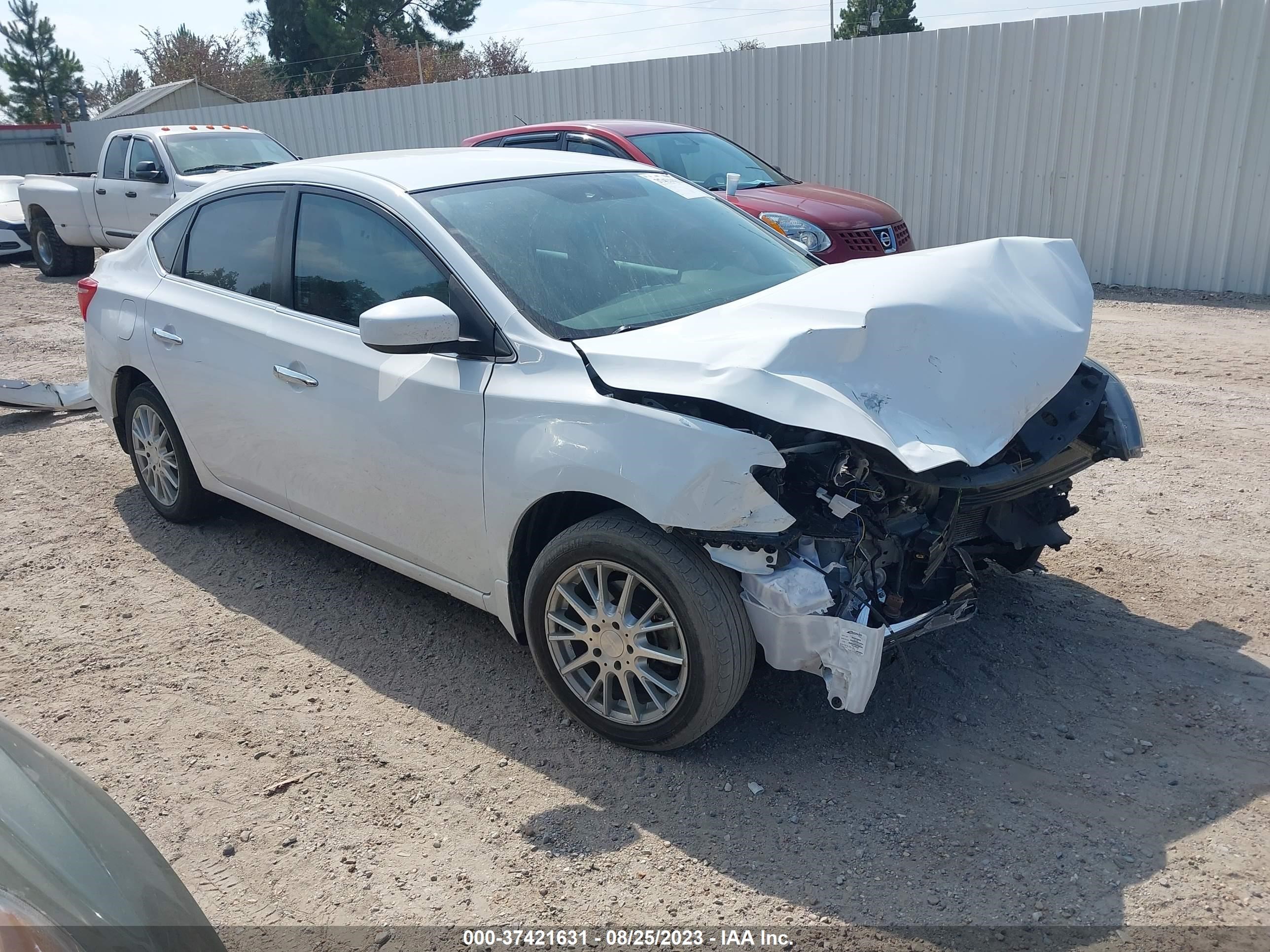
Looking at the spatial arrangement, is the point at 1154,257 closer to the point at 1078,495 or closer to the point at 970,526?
the point at 1078,495

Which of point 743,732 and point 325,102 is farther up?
point 325,102

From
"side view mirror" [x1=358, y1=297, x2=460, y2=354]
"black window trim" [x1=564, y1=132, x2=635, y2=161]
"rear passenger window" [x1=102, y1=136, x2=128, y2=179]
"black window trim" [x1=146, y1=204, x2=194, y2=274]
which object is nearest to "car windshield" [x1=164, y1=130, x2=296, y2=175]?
"rear passenger window" [x1=102, y1=136, x2=128, y2=179]

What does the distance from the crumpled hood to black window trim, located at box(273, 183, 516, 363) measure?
0.35 metres

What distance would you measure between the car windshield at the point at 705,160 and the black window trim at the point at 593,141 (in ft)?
0.54

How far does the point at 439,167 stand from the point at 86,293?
2519mm

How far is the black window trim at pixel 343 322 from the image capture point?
139 inches

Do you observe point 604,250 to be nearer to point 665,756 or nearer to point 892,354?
point 892,354

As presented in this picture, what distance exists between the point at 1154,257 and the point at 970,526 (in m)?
9.42

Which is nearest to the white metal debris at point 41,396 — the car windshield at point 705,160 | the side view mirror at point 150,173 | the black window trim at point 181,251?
the black window trim at point 181,251

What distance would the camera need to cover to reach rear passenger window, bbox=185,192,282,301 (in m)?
4.48

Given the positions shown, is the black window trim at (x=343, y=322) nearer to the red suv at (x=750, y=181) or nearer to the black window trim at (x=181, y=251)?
the black window trim at (x=181, y=251)

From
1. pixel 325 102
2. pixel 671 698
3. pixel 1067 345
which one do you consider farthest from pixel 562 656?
pixel 325 102

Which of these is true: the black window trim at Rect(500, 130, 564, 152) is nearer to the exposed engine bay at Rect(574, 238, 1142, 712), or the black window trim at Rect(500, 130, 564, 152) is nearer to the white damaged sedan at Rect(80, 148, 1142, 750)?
the white damaged sedan at Rect(80, 148, 1142, 750)

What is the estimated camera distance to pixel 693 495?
2984mm
